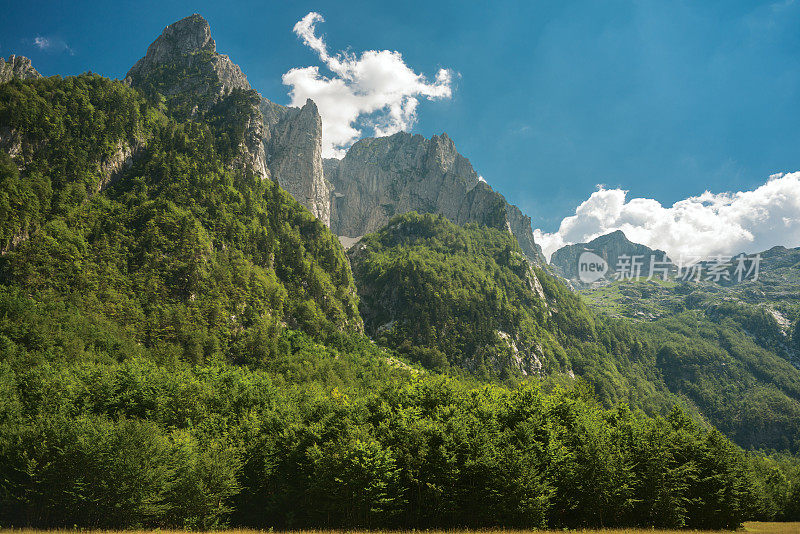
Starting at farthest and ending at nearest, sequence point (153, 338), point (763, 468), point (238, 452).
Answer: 1. point (153, 338)
2. point (763, 468)
3. point (238, 452)

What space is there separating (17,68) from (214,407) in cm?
23984

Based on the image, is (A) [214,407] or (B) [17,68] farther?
(B) [17,68]

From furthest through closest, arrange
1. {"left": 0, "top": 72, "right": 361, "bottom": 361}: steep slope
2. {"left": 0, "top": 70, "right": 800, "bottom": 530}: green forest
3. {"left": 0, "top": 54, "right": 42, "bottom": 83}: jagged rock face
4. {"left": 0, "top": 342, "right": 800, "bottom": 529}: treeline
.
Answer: {"left": 0, "top": 54, "right": 42, "bottom": 83}: jagged rock face < {"left": 0, "top": 72, "right": 361, "bottom": 361}: steep slope < {"left": 0, "top": 70, "right": 800, "bottom": 530}: green forest < {"left": 0, "top": 342, "right": 800, "bottom": 529}: treeline

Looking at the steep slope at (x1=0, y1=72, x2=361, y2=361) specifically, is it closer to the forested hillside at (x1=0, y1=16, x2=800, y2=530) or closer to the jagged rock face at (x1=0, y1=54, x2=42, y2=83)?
the forested hillside at (x1=0, y1=16, x2=800, y2=530)

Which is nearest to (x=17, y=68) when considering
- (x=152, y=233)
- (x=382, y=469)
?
(x=152, y=233)

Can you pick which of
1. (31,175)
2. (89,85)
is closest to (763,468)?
(31,175)

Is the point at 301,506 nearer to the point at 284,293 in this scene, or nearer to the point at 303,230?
the point at 284,293

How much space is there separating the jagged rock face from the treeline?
21562 centimetres

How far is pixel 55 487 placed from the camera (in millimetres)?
36875

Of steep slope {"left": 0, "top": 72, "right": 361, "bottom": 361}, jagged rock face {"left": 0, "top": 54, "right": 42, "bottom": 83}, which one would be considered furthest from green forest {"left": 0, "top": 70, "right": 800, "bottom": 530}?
jagged rock face {"left": 0, "top": 54, "right": 42, "bottom": 83}

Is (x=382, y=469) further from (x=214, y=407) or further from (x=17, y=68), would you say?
(x=17, y=68)

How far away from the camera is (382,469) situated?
1436 inches

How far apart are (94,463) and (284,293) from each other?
117917 millimetres

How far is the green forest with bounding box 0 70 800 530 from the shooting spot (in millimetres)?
36812
